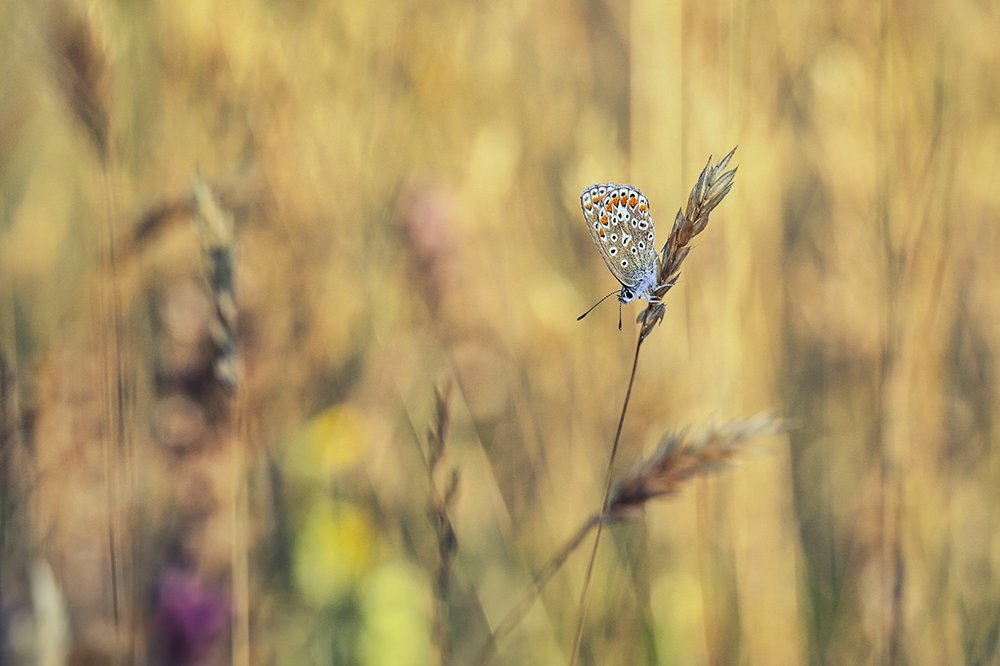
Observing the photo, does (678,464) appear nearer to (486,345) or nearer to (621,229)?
(621,229)

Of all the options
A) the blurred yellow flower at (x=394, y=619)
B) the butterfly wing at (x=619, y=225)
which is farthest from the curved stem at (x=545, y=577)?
the butterfly wing at (x=619, y=225)

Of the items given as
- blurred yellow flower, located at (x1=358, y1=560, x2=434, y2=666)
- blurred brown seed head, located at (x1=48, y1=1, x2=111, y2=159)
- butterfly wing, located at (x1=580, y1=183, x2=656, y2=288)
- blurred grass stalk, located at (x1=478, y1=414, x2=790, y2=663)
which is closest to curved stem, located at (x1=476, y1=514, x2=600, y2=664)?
blurred grass stalk, located at (x1=478, y1=414, x2=790, y2=663)

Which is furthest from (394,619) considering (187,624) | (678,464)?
(678,464)

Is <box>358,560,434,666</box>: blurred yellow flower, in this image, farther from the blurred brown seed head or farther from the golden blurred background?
the blurred brown seed head

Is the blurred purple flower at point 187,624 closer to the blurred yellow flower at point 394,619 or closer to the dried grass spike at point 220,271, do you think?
the blurred yellow flower at point 394,619

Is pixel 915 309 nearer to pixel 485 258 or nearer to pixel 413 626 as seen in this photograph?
pixel 485 258

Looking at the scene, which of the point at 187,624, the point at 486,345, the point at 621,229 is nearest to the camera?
the point at 621,229

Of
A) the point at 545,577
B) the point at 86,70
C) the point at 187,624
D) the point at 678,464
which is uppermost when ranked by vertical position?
the point at 86,70

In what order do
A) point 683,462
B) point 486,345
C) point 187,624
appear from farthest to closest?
point 486,345 → point 187,624 → point 683,462
